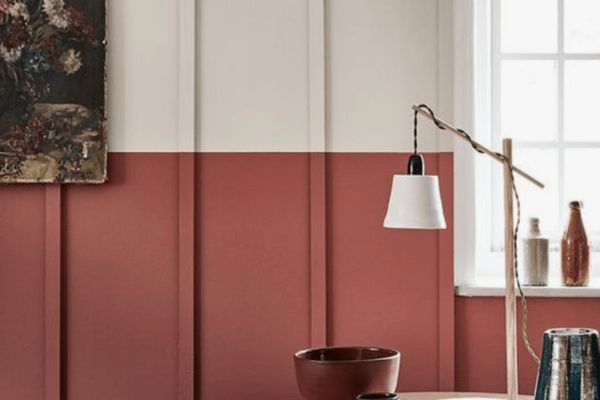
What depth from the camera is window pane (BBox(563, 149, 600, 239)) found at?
3662 millimetres

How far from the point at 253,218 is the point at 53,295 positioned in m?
0.67

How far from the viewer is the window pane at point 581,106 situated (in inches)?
145

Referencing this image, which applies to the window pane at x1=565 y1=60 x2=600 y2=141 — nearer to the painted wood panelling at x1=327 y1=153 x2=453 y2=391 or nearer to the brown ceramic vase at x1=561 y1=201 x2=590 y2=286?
the brown ceramic vase at x1=561 y1=201 x2=590 y2=286

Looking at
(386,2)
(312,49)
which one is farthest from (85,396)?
(386,2)

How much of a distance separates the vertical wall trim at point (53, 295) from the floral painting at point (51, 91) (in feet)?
0.30

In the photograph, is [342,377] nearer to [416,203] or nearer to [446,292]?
[416,203]

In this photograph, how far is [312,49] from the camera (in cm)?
345

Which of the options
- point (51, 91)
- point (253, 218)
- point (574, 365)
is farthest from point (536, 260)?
point (51, 91)

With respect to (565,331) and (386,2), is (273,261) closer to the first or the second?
(386,2)

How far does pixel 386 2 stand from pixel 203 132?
28.2 inches

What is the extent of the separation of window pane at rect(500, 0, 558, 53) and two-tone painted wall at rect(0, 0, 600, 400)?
330mm

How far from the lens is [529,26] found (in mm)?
3672

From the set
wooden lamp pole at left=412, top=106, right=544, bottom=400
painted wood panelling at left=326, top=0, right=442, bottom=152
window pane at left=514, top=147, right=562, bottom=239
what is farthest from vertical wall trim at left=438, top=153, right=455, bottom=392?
wooden lamp pole at left=412, top=106, right=544, bottom=400

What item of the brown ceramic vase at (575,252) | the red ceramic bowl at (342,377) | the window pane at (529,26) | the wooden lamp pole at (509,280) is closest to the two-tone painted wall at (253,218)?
the brown ceramic vase at (575,252)
